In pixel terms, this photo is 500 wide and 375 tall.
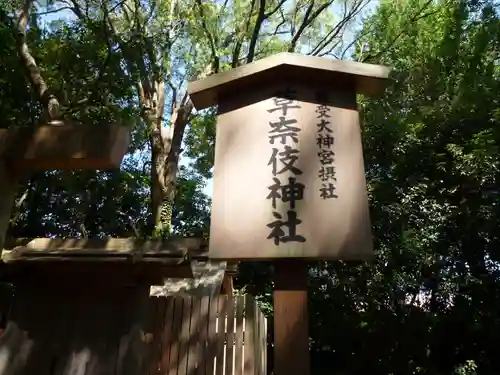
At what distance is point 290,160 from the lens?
3.07m

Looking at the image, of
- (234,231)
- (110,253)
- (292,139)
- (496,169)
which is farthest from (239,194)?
(496,169)

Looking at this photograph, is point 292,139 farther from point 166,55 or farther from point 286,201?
point 166,55

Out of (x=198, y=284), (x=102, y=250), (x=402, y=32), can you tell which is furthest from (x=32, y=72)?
(x=402, y=32)

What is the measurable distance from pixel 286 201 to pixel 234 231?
1.27 ft

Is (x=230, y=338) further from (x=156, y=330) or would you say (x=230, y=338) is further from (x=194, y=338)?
(x=156, y=330)

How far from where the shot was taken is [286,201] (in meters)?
2.93

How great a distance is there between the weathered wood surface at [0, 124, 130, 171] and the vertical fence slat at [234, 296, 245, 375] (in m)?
2.08

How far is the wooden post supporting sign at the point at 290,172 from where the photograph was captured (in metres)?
2.75

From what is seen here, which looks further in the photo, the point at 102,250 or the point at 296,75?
the point at 102,250

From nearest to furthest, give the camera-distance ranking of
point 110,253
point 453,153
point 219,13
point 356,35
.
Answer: point 110,253
point 453,153
point 219,13
point 356,35

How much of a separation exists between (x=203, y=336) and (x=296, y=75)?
2551mm

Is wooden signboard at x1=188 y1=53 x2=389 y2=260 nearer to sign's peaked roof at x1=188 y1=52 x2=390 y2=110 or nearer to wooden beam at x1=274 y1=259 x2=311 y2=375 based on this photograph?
sign's peaked roof at x1=188 y1=52 x2=390 y2=110

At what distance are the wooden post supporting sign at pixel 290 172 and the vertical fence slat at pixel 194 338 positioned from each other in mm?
1742

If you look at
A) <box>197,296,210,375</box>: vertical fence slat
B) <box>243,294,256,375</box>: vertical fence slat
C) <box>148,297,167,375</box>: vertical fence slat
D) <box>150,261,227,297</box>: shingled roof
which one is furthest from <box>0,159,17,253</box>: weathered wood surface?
<box>150,261,227,297</box>: shingled roof
